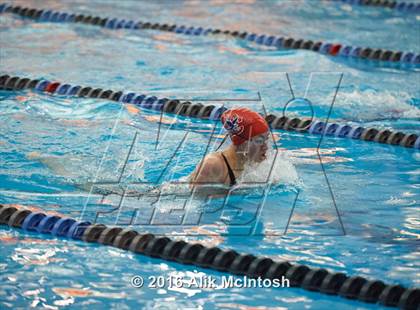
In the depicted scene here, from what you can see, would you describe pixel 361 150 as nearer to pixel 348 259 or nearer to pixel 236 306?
pixel 348 259

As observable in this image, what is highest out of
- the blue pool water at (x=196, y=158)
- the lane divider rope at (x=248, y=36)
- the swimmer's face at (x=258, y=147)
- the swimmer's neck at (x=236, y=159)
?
the swimmer's face at (x=258, y=147)

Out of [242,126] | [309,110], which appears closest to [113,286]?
[242,126]

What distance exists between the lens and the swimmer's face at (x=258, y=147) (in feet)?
17.4

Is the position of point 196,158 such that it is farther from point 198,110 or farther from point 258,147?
point 198,110

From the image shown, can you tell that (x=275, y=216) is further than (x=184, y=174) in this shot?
No

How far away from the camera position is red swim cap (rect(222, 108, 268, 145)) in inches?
208

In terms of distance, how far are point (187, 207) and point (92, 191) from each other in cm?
64

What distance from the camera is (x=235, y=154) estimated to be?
5.37m

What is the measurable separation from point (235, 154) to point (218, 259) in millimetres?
1134

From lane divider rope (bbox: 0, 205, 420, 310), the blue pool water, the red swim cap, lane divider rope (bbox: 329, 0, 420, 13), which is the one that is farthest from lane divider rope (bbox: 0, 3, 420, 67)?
lane divider rope (bbox: 0, 205, 420, 310)

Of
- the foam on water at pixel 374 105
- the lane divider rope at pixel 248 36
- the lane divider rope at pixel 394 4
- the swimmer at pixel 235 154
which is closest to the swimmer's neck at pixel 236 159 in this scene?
the swimmer at pixel 235 154

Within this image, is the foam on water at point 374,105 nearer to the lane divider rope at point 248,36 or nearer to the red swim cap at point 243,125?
the lane divider rope at point 248,36

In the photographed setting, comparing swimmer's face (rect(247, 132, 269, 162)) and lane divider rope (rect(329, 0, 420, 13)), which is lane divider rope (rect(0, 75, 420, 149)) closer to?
swimmer's face (rect(247, 132, 269, 162))

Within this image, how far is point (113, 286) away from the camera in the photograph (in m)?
4.17
